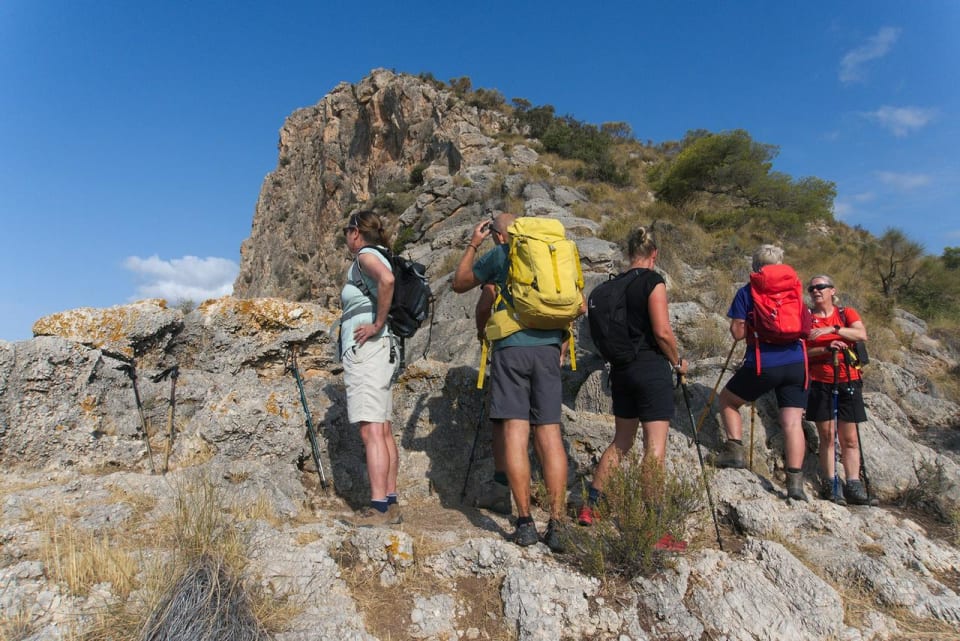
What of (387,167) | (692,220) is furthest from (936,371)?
(387,167)

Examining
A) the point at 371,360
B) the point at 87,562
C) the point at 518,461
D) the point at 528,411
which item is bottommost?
the point at 87,562

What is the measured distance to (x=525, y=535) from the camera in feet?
9.97

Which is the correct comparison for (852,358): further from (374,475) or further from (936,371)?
(936,371)

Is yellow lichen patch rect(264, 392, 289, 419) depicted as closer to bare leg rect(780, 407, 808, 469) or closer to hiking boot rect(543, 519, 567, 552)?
hiking boot rect(543, 519, 567, 552)

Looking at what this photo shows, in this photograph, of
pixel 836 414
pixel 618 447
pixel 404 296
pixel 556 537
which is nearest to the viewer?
pixel 556 537

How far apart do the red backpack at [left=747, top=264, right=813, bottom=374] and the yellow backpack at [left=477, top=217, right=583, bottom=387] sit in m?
1.69

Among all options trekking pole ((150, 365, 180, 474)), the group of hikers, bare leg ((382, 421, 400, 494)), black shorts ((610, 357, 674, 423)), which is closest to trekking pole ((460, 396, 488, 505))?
the group of hikers

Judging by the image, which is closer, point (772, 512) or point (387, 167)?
point (772, 512)

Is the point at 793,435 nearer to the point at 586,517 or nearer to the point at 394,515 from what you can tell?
the point at 586,517

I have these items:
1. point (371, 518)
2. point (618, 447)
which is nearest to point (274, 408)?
point (371, 518)

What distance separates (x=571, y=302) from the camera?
10.2ft

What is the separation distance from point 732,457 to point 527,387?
2.06m

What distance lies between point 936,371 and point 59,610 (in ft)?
35.1

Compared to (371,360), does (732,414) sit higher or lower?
lower
